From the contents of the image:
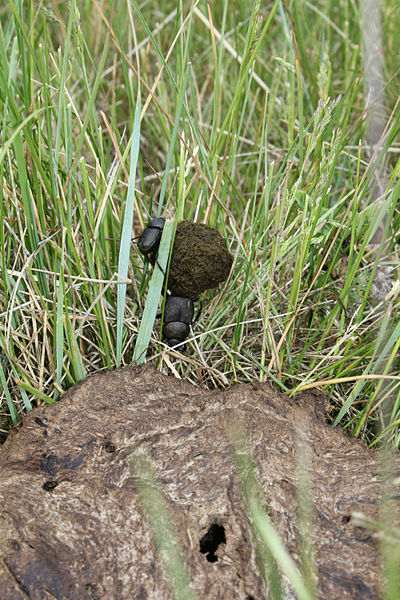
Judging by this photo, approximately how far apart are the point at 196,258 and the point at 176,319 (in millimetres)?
320

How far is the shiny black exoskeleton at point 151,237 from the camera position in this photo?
249 cm

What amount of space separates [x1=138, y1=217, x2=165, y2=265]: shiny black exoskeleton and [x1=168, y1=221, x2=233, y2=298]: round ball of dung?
0.08 metres

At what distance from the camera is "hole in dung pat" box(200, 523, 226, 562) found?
1705mm

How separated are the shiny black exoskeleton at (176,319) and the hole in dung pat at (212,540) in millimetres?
998

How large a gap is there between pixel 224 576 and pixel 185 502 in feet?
0.85

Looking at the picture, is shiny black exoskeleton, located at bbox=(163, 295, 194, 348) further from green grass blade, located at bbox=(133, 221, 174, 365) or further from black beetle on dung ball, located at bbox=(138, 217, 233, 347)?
green grass blade, located at bbox=(133, 221, 174, 365)

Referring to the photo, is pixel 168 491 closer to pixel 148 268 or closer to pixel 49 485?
pixel 49 485

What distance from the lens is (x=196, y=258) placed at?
2457 millimetres

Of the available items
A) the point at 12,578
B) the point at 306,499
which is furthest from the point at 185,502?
the point at 12,578

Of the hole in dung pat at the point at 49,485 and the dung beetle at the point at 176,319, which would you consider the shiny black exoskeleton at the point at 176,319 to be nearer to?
the dung beetle at the point at 176,319

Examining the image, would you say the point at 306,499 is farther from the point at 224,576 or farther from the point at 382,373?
the point at 382,373

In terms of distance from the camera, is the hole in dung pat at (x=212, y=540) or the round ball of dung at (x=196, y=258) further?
the round ball of dung at (x=196, y=258)

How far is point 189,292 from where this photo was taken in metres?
2.58

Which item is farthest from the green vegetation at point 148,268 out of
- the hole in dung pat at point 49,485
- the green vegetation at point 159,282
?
the hole in dung pat at point 49,485
